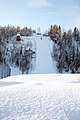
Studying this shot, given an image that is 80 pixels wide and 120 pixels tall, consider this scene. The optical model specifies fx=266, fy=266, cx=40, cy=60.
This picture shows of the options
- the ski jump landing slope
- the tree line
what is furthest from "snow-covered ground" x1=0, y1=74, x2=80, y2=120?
the tree line

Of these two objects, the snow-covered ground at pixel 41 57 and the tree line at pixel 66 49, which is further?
the tree line at pixel 66 49

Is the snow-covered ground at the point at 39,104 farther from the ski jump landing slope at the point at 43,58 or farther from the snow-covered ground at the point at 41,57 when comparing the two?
the ski jump landing slope at the point at 43,58

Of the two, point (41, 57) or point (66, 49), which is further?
point (66, 49)

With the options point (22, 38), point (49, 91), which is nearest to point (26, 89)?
point (49, 91)

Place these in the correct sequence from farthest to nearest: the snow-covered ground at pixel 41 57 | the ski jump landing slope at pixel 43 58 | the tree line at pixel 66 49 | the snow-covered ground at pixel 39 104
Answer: the tree line at pixel 66 49, the ski jump landing slope at pixel 43 58, the snow-covered ground at pixel 41 57, the snow-covered ground at pixel 39 104

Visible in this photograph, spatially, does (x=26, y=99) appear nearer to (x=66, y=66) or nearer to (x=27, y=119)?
(x=27, y=119)

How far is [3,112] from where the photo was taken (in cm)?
379

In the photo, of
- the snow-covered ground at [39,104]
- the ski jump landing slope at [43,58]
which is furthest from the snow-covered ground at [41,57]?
the snow-covered ground at [39,104]

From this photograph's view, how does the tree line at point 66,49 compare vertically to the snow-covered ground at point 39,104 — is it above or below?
above

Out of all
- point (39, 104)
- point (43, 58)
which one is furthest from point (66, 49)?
point (39, 104)

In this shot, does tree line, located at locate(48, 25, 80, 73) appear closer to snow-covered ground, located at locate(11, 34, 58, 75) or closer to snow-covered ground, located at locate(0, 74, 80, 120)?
snow-covered ground, located at locate(11, 34, 58, 75)

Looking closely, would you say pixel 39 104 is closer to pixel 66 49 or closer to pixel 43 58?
pixel 43 58

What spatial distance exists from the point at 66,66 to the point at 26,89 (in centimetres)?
3283

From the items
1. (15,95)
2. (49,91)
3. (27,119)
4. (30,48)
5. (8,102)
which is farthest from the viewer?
(30,48)
